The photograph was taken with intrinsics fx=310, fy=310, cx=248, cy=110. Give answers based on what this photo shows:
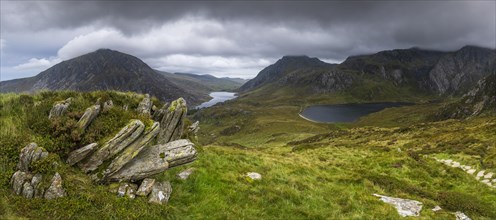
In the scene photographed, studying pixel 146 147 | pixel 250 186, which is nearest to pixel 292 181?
pixel 250 186

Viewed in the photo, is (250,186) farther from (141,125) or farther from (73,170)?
(73,170)

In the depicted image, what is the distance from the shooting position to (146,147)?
1717 cm

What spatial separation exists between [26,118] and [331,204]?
1710cm

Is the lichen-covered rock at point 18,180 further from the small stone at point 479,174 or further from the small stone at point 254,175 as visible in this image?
the small stone at point 479,174

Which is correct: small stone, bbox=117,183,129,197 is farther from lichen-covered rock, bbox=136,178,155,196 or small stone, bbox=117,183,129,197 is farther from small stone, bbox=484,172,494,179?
small stone, bbox=484,172,494,179

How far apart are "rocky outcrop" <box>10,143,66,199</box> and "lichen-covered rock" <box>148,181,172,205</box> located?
370 cm

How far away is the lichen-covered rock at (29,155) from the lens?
13.5 meters

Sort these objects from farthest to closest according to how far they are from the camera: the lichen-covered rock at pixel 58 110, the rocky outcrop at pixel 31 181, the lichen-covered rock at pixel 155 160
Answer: the lichen-covered rock at pixel 58 110, the lichen-covered rock at pixel 155 160, the rocky outcrop at pixel 31 181

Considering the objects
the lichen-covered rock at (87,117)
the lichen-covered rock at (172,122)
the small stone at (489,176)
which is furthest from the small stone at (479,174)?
the lichen-covered rock at (87,117)

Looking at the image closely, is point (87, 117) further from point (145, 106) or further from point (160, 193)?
point (160, 193)

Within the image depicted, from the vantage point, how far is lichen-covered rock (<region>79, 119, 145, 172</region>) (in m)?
15.1

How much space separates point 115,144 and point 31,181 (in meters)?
3.76

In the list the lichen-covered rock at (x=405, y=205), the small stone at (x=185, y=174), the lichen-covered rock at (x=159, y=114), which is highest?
the lichen-covered rock at (x=159, y=114)

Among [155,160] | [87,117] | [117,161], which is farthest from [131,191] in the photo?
[87,117]
